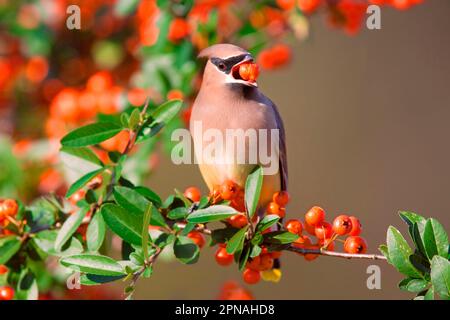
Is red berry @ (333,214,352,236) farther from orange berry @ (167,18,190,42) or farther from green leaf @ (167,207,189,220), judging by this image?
orange berry @ (167,18,190,42)

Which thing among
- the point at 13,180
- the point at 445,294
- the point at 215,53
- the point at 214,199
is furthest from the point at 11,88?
the point at 445,294

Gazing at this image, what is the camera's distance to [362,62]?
18.1 feet

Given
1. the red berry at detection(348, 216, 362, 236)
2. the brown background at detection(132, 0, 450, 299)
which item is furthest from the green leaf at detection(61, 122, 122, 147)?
the brown background at detection(132, 0, 450, 299)

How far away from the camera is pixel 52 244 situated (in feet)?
6.36

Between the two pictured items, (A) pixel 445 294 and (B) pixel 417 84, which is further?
(B) pixel 417 84

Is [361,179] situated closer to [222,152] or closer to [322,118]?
[322,118]

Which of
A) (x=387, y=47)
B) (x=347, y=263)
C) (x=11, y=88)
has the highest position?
(x=387, y=47)

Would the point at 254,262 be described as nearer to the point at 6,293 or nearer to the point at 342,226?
the point at 342,226

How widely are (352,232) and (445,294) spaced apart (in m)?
0.28

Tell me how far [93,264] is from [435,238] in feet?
2.62

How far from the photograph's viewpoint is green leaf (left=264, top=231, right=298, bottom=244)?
5.57 feet

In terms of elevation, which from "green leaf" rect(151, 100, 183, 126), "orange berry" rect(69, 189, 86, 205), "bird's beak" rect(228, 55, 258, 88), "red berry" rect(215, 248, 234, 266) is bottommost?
"red berry" rect(215, 248, 234, 266)

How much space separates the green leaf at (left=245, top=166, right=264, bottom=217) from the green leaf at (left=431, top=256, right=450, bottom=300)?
0.42 m
